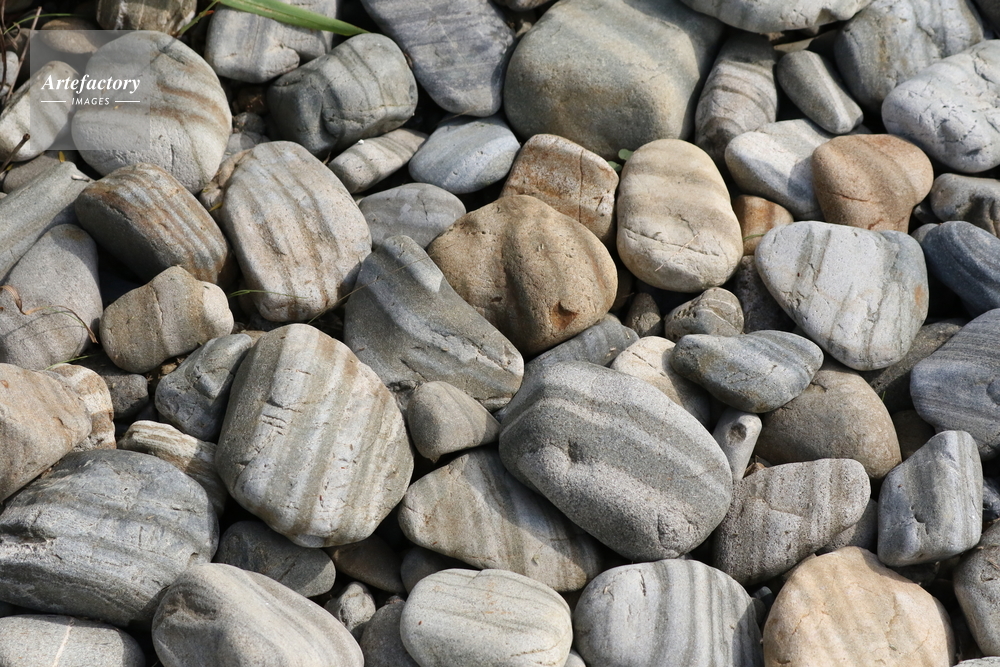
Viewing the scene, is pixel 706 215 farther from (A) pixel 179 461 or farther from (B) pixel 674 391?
(A) pixel 179 461

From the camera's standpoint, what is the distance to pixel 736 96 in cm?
317

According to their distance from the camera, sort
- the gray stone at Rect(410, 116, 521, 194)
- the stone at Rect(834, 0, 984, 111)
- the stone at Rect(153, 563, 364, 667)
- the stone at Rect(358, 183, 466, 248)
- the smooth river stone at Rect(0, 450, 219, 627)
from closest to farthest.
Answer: the stone at Rect(153, 563, 364, 667) → the smooth river stone at Rect(0, 450, 219, 627) → the stone at Rect(358, 183, 466, 248) → the gray stone at Rect(410, 116, 521, 194) → the stone at Rect(834, 0, 984, 111)

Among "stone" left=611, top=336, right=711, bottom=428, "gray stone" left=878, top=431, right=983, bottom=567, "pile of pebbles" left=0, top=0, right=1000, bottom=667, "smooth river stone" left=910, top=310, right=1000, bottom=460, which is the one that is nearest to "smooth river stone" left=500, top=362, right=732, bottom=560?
"pile of pebbles" left=0, top=0, right=1000, bottom=667

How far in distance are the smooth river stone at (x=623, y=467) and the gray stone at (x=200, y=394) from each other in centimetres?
87

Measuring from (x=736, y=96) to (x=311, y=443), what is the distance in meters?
2.14

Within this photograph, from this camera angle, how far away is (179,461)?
233 cm

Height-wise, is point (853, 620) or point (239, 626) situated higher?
point (239, 626)

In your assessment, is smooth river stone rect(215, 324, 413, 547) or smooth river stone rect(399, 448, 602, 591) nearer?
smooth river stone rect(215, 324, 413, 547)

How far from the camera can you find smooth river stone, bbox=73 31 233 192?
277 centimetres

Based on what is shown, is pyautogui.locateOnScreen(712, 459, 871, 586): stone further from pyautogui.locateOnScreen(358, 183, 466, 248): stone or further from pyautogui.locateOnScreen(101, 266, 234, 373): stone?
pyautogui.locateOnScreen(101, 266, 234, 373): stone

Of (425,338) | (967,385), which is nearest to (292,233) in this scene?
(425,338)

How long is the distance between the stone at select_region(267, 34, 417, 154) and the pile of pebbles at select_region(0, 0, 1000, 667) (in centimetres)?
2

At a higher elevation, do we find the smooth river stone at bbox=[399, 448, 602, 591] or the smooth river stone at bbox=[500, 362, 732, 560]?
the smooth river stone at bbox=[500, 362, 732, 560]

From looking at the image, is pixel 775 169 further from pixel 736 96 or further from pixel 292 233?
pixel 292 233
